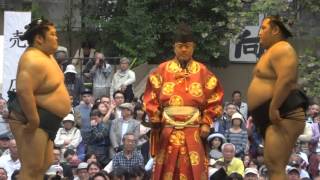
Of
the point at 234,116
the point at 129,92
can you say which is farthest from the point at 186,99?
the point at 129,92

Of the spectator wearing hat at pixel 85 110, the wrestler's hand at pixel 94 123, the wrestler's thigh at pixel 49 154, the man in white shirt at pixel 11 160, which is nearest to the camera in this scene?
the wrestler's thigh at pixel 49 154

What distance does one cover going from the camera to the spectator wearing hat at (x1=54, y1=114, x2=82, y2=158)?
33.9 ft

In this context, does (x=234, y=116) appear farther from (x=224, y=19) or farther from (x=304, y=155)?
(x=224, y=19)

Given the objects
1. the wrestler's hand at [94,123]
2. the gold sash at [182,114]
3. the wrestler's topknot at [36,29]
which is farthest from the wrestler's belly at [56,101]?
the wrestler's hand at [94,123]

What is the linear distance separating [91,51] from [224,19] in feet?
6.47

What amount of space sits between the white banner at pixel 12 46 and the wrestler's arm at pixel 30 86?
160 inches

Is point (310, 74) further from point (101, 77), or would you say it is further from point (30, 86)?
point (30, 86)

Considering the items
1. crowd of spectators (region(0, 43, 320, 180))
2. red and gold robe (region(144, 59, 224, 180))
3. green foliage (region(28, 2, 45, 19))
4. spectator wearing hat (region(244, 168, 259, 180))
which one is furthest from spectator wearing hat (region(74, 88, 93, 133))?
green foliage (region(28, 2, 45, 19))

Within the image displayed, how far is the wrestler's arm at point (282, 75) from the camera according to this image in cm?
702

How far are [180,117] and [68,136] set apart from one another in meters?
2.81

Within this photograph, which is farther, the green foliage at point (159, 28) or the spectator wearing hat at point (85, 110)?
the green foliage at point (159, 28)

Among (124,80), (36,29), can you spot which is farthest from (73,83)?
(36,29)

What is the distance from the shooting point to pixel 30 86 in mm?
7230

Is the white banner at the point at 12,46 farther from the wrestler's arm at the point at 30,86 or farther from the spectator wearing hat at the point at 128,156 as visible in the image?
the wrestler's arm at the point at 30,86
